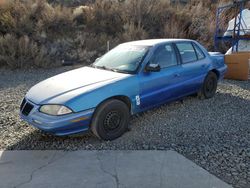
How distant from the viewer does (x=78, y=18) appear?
13.1m

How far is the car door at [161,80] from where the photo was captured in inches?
191

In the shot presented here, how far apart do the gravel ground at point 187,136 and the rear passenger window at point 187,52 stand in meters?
1.01

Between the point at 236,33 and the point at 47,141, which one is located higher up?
the point at 236,33

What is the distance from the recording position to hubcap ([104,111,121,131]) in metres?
4.39

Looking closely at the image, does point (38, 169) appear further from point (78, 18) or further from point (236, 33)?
point (78, 18)

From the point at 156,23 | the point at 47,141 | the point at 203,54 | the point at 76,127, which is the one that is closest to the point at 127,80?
the point at 76,127

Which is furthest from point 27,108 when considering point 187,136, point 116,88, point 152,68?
point 187,136

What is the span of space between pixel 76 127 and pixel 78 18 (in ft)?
33.0

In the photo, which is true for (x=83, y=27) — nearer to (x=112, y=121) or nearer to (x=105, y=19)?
(x=105, y=19)

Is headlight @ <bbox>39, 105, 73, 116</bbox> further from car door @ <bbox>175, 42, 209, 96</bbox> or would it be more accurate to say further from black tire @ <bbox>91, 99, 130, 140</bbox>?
car door @ <bbox>175, 42, 209, 96</bbox>

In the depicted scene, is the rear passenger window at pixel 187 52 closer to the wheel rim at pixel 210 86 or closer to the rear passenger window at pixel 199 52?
the rear passenger window at pixel 199 52

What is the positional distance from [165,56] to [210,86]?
176cm

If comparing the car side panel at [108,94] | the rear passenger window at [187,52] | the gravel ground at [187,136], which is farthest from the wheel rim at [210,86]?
the car side panel at [108,94]

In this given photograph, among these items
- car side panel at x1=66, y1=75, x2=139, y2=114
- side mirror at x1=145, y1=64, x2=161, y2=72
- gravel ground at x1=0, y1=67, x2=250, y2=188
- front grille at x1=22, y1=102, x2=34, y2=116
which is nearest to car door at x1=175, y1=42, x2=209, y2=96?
gravel ground at x1=0, y1=67, x2=250, y2=188
